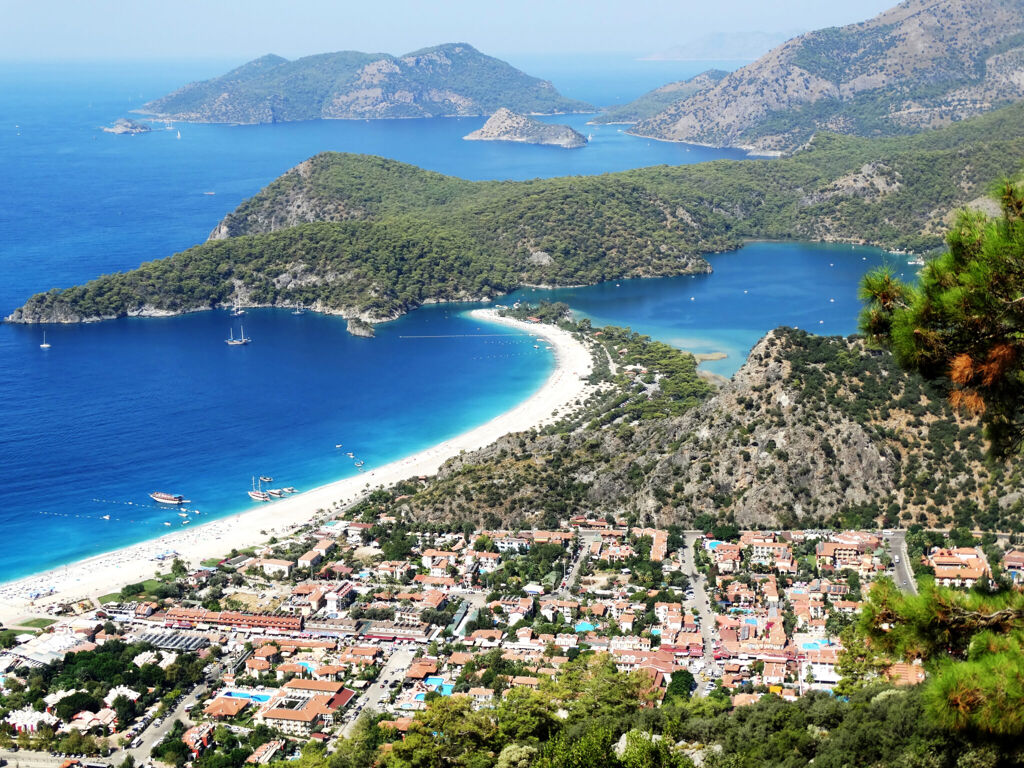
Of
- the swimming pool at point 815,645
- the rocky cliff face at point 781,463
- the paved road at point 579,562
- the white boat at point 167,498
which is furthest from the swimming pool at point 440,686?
the white boat at point 167,498

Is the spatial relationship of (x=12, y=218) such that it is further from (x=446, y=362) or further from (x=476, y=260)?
(x=446, y=362)

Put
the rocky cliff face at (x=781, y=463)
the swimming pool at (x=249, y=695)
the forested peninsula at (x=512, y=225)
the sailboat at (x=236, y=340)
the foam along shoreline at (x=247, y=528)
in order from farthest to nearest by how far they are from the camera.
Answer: the forested peninsula at (x=512, y=225), the sailboat at (x=236, y=340), the rocky cliff face at (x=781, y=463), the foam along shoreline at (x=247, y=528), the swimming pool at (x=249, y=695)

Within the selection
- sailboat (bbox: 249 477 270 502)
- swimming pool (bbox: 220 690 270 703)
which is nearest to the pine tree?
swimming pool (bbox: 220 690 270 703)

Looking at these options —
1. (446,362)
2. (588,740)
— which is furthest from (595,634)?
(446,362)

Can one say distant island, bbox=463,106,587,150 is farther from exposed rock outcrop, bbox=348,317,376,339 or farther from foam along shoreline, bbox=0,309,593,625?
foam along shoreline, bbox=0,309,593,625

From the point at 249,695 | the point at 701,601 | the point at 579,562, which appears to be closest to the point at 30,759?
the point at 249,695

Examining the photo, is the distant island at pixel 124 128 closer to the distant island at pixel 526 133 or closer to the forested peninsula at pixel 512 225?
the distant island at pixel 526 133

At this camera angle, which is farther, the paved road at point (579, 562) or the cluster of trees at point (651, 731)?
the paved road at point (579, 562)

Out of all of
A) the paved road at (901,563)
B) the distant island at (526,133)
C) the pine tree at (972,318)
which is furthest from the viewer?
the distant island at (526,133)
